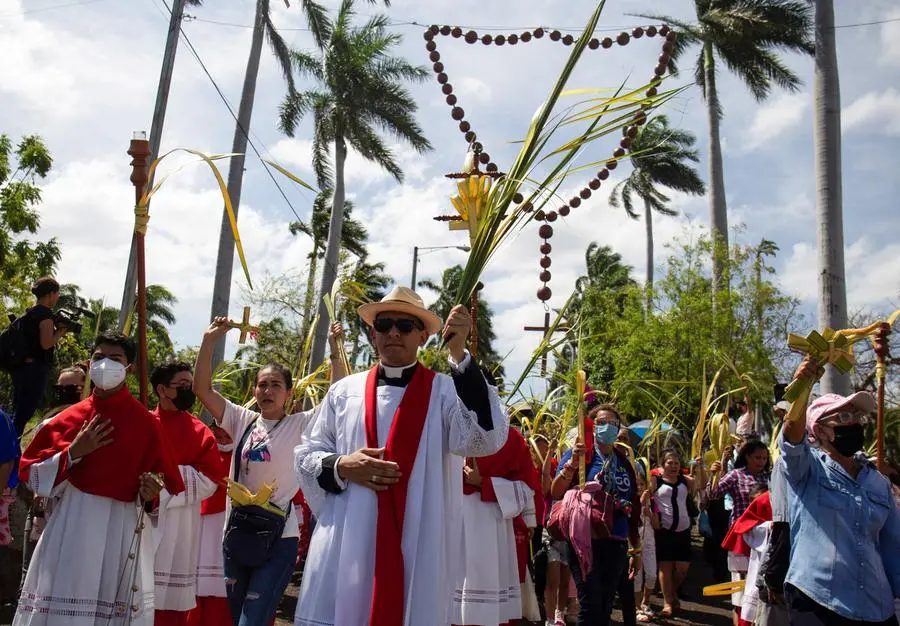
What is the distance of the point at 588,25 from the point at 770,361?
76.1 feet

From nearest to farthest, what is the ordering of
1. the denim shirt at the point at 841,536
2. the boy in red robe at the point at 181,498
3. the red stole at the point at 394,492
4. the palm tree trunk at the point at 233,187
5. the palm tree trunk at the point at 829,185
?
the red stole at the point at 394,492
the denim shirt at the point at 841,536
the boy in red robe at the point at 181,498
the palm tree trunk at the point at 829,185
the palm tree trunk at the point at 233,187

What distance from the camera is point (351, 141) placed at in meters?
29.1

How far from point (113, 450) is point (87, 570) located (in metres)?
0.62

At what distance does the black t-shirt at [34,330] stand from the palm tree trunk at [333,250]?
56.3 feet

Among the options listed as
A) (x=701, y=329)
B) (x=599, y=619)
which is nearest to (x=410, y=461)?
(x=599, y=619)

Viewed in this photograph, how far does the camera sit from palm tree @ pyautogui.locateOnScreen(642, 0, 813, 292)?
2405cm

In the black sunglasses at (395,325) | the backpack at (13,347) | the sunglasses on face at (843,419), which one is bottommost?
the sunglasses on face at (843,419)

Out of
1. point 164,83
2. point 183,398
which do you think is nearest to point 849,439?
point 183,398

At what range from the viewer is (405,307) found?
4.25 m

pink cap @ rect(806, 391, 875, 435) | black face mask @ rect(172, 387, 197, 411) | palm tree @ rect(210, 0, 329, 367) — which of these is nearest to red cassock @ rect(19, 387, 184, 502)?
black face mask @ rect(172, 387, 197, 411)

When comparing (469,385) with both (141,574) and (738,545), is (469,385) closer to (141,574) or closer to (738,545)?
(141,574)

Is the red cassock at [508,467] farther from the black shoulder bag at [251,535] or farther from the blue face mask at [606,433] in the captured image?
the black shoulder bag at [251,535]

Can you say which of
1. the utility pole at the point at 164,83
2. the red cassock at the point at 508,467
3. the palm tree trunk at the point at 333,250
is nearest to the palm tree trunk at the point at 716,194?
the palm tree trunk at the point at 333,250

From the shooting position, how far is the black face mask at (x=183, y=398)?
223 inches
